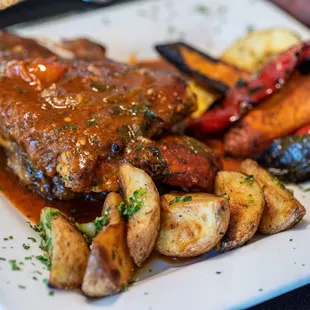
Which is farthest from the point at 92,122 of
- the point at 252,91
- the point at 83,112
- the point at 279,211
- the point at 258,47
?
the point at 258,47

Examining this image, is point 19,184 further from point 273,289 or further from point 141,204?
point 273,289

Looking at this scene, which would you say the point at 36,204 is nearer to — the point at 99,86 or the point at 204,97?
the point at 99,86

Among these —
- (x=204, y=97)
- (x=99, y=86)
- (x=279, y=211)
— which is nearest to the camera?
(x=279, y=211)

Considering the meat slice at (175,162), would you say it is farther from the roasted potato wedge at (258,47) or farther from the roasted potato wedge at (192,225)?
the roasted potato wedge at (258,47)

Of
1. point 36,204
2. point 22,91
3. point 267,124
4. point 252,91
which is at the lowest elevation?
point 36,204

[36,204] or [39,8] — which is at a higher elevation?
[36,204]

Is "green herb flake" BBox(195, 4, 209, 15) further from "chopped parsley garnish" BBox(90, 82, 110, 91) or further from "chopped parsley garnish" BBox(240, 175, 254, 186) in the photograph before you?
"chopped parsley garnish" BBox(240, 175, 254, 186)
